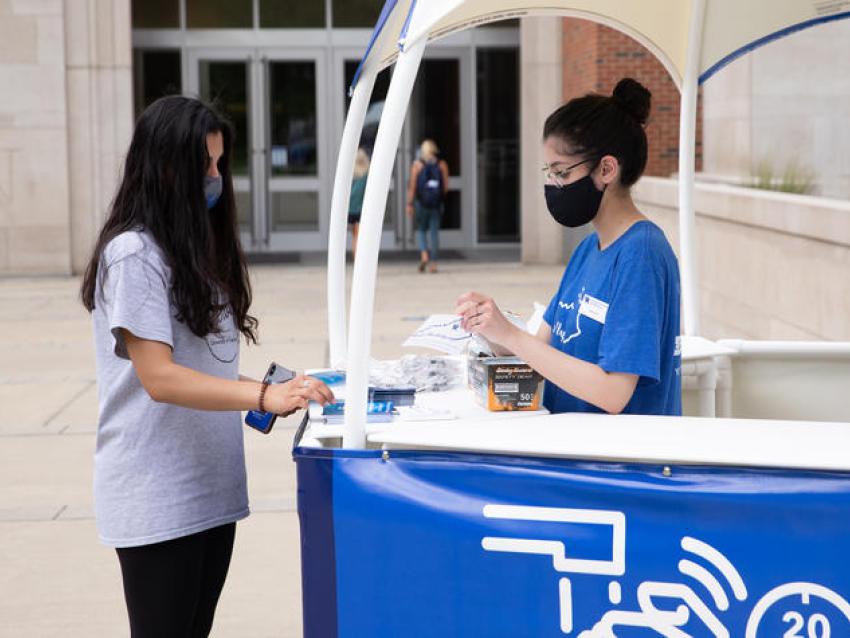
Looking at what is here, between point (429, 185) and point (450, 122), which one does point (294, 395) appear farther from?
point (450, 122)

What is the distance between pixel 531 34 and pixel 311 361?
10728mm

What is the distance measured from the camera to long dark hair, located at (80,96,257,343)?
123 inches

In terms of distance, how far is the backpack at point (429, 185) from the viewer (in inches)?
743

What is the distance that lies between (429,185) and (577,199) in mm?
15619

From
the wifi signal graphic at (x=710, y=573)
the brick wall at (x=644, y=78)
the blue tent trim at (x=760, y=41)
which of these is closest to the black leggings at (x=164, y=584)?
the wifi signal graphic at (x=710, y=573)

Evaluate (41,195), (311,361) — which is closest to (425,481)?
(311,361)

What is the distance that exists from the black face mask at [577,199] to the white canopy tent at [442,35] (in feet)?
1.69

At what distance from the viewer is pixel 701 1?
17.6 feet

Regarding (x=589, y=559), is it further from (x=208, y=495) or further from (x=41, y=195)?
(x=41, y=195)

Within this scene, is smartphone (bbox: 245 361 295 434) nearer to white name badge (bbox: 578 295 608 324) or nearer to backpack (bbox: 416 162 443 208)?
white name badge (bbox: 578 295 608 324)

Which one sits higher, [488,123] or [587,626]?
[488,123]

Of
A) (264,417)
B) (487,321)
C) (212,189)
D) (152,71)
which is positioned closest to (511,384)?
(487,321)

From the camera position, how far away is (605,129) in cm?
338

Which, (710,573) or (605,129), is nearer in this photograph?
(710,573)
